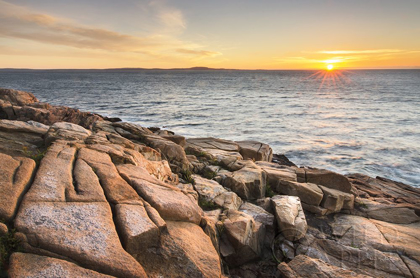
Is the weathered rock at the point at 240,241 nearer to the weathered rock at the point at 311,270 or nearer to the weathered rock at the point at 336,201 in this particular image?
the weathered rock at the point at 311,270

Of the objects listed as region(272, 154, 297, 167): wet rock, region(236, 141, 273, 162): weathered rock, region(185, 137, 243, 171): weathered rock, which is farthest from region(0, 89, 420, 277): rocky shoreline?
region(272, 154, 297, 167): wet rock

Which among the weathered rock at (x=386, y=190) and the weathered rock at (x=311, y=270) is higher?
the weathered rock at (x=311, y=270)

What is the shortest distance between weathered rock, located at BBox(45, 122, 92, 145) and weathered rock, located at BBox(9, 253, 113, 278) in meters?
5.71

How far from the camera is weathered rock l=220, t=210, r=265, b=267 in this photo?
24.7 feet

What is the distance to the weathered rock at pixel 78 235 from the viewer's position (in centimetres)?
446

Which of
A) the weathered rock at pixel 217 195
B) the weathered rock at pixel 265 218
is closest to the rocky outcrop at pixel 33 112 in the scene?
the weathered rock at pixel 217 195

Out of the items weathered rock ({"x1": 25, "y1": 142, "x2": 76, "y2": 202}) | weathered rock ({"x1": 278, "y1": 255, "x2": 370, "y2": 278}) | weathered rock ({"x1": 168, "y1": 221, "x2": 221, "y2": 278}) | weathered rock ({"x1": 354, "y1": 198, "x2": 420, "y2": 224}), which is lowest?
weathered rock ({"x1": 354, "y1": 198, "x2": 420, "y2": 224})

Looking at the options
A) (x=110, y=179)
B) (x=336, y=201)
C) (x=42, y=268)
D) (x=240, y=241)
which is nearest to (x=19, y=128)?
(x=110, y=179)

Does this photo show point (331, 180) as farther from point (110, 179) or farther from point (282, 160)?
point (110, 179)

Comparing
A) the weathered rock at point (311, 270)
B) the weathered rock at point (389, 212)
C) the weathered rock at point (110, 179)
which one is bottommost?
the weathered rock at point (389, 212)

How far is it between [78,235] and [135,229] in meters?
1.05

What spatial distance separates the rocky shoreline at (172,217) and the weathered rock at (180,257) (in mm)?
22

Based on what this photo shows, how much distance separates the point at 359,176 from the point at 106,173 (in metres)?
17.1

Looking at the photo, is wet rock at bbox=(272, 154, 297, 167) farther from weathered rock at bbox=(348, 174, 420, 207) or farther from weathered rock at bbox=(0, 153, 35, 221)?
weathered rock at bbox=(0, 153, 35, 221)
